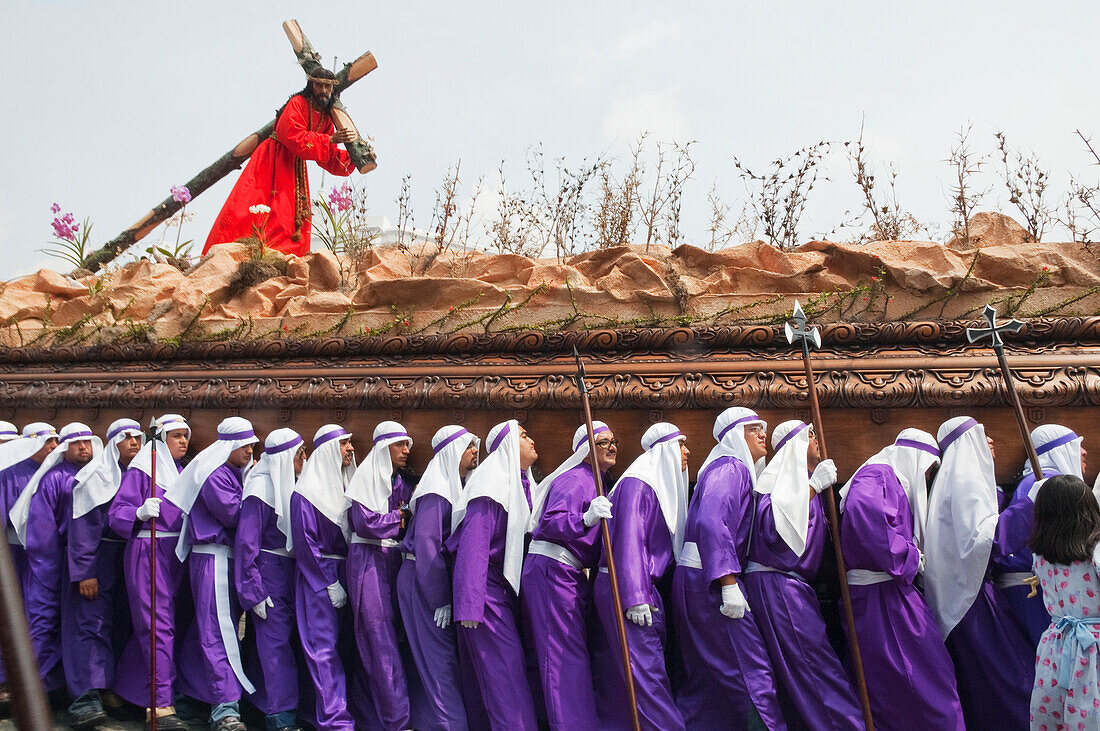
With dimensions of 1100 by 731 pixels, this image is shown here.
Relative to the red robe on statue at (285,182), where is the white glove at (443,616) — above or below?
below

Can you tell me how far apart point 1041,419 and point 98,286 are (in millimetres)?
8292

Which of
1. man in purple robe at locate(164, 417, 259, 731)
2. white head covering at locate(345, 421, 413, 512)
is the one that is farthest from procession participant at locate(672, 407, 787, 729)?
man in purple robe at locate(164, 417, 259, 731)

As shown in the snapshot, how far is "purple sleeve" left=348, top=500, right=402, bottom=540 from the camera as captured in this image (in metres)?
5.00

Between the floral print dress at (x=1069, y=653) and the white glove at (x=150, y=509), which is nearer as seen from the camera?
the floral print dress at (x=1069, y=653)

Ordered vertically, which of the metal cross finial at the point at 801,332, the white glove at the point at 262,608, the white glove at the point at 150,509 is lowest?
the white glove at the point at 262,608

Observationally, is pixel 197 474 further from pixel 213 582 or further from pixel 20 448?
pixel 20 448

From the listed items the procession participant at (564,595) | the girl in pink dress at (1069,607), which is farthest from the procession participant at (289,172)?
the girl in pink dress at (1069,607)

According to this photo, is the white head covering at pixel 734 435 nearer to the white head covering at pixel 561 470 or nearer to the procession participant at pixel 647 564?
the procession participant at pixel 647 564

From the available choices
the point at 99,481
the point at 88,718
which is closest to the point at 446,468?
the point at 99,481

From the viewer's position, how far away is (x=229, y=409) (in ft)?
21.6

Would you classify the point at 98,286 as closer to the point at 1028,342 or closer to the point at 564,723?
the point at 564,723

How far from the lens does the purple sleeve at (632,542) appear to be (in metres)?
4.25

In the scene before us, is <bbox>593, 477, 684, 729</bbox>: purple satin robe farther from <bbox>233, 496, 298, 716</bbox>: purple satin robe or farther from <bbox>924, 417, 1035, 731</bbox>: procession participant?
<bbox>233, 496, 298, 716</bbox>: purple satin robe

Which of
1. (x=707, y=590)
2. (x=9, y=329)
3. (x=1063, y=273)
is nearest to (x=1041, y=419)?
(x=1063, y=273)
